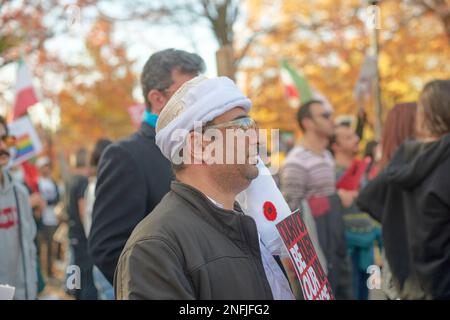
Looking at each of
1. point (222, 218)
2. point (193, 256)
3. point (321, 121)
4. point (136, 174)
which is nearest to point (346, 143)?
point (321, 121)

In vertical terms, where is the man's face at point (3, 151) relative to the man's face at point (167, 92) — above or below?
below

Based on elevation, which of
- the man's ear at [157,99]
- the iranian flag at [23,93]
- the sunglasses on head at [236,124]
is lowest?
the sunglasses on head at [236,124]

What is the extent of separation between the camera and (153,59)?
3.36 m

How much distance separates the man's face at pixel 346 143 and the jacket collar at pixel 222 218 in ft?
16.2

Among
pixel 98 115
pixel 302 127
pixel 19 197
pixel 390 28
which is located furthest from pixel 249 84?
pixel 19 197

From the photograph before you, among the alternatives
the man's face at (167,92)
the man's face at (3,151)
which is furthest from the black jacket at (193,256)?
the man's face at (3,151)

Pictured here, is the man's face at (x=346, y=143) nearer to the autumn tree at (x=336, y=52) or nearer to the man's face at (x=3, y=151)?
the man's face at (x=3, y=151)

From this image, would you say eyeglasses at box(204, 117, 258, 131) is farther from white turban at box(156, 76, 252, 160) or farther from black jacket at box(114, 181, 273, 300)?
black jacket at box(114, 181, 273, 300)

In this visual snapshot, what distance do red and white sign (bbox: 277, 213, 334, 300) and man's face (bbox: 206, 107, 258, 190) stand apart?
20cm

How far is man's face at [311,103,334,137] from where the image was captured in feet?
19.9

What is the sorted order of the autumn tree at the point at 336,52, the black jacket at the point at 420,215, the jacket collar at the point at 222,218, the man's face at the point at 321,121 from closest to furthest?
the jacket collar at the point at 222,218 → the black jacket at the point at 420,215 → the man's face at the point at 321,121 → the autumn tree at the point at 336,52

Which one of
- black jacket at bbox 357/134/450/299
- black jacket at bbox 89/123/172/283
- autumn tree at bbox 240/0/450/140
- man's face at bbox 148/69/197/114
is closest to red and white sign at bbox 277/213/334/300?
black jacket at bbox 89/123/172/283

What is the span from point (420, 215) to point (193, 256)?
2.04 m

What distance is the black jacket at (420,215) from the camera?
3566mm
